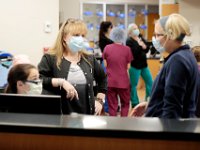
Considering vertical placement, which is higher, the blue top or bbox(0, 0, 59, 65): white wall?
bbox(0, 0, 59, 65): white wall

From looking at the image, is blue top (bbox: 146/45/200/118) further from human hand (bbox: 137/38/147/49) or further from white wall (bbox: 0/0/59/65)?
human hand (bbox: 137/38/147/49)

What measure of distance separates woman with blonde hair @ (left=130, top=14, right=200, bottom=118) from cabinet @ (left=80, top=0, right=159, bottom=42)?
829cm

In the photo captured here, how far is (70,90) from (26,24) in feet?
7.01

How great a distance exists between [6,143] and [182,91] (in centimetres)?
89

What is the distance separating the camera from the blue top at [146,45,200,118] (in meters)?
1.71

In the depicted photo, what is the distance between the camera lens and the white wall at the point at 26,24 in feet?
13.2

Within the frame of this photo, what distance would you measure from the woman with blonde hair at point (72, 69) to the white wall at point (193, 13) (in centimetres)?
387

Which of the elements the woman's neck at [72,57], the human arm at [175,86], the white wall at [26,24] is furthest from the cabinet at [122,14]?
the human arm at [175,86]

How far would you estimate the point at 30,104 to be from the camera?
144cm

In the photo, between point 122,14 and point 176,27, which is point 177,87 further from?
point 122,14

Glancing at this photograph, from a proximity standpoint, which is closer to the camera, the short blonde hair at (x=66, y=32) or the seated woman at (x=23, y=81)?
the seated woman at (x=23, y=81)

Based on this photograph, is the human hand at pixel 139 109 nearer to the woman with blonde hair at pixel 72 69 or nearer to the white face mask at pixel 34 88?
the woman with blonde hair at pixel 72 69

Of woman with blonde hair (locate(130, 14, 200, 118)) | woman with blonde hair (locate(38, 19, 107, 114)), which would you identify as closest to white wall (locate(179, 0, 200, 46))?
woman with blonde hair (locate(38, 19, 107, 114))

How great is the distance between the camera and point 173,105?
67.2 inches
